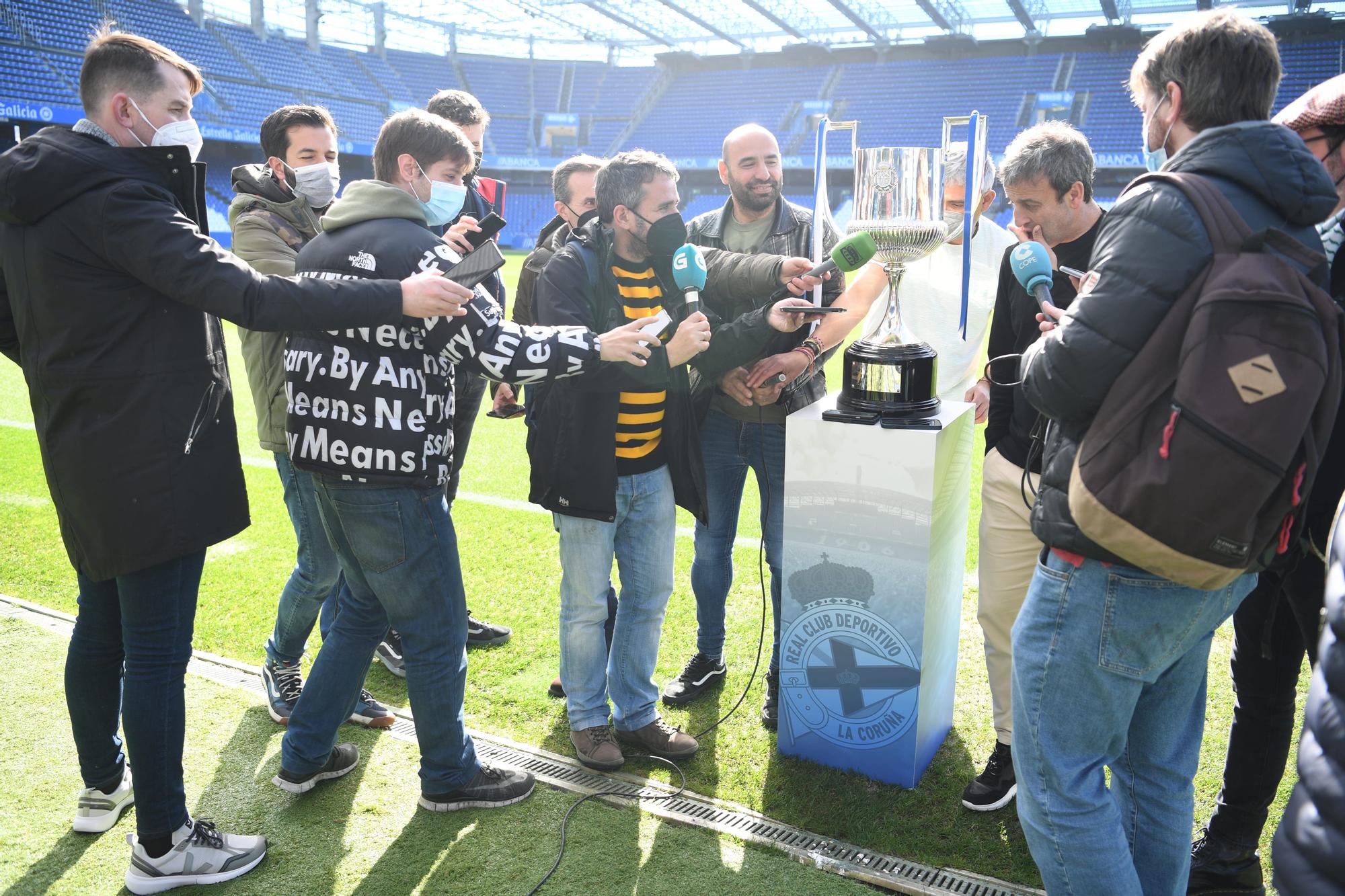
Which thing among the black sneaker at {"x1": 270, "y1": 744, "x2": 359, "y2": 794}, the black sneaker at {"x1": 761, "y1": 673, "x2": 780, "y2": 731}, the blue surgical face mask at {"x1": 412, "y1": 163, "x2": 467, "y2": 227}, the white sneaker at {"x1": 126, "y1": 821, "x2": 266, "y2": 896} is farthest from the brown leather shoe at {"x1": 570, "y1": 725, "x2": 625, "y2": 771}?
the blue surgical face mask at {"x1": 412, "y1": 163, "x2": 467, "y2": 227}

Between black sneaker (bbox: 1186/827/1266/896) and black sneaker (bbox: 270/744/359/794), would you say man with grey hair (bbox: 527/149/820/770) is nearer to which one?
black sneaker (bbox: 270/744/359/794)

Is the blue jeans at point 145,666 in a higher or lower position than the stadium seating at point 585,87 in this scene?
lower

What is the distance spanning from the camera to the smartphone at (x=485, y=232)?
2.38m

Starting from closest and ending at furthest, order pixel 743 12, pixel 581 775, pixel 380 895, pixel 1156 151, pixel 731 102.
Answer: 1. pixel 1156 151
2. pixel 380 895
3. pixel 581 775
4. pixel 743 12
5. pixel 731 102

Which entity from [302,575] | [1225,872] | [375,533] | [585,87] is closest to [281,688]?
[302,575]

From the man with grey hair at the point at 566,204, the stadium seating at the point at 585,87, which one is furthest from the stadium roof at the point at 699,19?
the man with grey hair at the point at 566,204

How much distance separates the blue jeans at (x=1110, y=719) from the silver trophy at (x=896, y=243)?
88cm

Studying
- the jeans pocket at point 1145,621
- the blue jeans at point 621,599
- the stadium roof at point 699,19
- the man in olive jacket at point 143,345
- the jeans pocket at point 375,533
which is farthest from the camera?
the stadium roof at point 699,19

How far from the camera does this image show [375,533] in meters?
2.27

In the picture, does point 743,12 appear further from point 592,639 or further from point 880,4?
point 592,639

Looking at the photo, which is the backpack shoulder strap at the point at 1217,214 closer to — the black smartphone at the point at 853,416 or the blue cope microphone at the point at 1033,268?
the blue cope microphone at the point at 1033,268

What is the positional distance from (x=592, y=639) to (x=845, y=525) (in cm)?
83

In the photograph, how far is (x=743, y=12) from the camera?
106 feet

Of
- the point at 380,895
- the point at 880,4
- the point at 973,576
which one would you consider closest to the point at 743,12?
the point at 880,4
